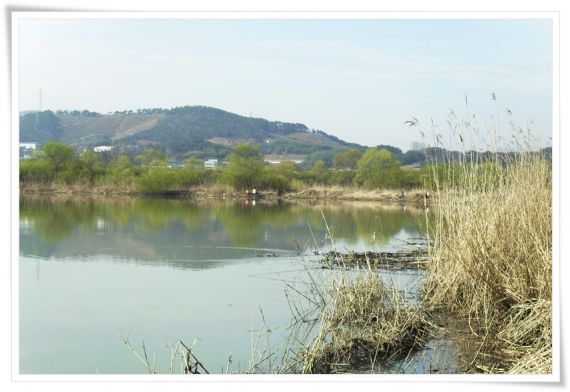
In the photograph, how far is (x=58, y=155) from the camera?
20.0m

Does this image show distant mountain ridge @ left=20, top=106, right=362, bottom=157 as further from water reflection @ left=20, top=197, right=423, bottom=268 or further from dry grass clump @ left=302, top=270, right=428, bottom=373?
dry grass clump @ left=302, top=270, right=428, bottom=373

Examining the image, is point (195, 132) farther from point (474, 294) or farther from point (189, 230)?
point (474, 294)

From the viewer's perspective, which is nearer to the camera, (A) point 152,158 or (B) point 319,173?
(B) point 319,173

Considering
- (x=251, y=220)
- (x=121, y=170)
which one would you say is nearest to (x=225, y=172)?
(x=121, y=170)

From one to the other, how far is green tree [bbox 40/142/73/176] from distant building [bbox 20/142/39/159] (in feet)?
1.71

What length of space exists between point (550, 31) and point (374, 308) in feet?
7.21

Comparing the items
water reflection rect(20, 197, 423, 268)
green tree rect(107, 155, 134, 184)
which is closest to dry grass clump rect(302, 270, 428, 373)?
water reflection rect(20, 197, 423, 268)

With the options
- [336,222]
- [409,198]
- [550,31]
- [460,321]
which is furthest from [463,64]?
[550,31]

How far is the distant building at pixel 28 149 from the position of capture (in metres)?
15.0

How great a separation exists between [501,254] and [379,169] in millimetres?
17570

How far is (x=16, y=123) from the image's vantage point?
10.9 ft

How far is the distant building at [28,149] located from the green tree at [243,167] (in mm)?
7302

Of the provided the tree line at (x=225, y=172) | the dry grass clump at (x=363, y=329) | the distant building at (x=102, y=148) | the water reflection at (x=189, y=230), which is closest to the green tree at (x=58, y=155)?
the tree line at (x=225, y=172)
